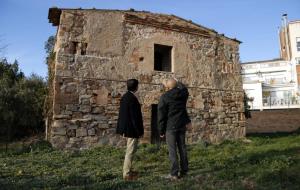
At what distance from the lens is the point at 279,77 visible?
119 feet

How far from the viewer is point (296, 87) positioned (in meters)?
32.2

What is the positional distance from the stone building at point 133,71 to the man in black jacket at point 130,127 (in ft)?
15.9

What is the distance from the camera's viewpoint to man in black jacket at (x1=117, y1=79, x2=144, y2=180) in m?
5.59

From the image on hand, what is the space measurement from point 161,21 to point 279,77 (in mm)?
27954

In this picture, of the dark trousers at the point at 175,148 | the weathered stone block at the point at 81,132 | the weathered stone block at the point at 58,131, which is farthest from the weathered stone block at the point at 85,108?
the dark trousers at the point at 175,148

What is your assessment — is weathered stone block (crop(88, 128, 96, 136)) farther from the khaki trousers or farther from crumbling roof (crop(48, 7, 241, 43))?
the khaki trousers

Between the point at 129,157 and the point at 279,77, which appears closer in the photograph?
the point at 129,157

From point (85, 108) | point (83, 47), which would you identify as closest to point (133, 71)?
point (83, 47)

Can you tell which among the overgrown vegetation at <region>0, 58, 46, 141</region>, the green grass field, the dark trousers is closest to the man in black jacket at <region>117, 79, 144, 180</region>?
the green grass field

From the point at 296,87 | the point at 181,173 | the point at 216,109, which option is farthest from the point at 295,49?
the point at 181,173

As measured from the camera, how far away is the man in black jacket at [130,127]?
559 cm

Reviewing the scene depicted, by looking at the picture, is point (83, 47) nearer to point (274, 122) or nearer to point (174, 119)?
point (174, 119)

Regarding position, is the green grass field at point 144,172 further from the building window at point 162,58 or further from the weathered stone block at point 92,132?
the building window at point 162,58

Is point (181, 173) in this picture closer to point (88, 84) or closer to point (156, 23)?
point (88, 84)
